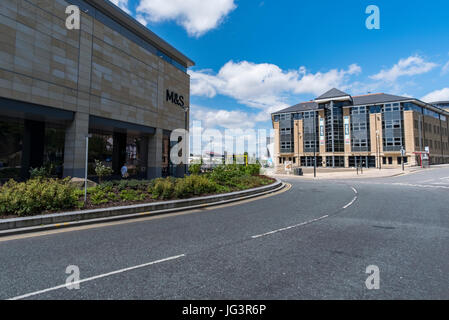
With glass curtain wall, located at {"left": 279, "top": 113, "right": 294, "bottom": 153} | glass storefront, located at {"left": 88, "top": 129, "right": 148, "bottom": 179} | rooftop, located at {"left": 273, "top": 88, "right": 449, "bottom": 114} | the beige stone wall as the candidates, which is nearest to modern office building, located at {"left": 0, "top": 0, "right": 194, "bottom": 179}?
the beige stone wall

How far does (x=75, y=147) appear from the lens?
16.2m

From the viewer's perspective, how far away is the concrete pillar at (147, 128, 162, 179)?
78.4ft

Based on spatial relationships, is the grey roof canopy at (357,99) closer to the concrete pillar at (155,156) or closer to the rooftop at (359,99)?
the rooftop at (359,99)

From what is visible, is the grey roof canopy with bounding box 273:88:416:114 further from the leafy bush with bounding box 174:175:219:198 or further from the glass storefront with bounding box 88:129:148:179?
the leafy bush with bounding box 174:175:219:198

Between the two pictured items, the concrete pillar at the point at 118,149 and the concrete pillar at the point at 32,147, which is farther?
the concrete pillar at the point at 118,149

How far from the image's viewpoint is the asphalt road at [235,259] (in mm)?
3205

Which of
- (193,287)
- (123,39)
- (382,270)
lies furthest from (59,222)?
(123,39)

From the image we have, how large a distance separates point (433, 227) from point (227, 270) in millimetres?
6694

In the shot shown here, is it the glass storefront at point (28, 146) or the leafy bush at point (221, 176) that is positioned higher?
the glass storefront at point (28, 146)

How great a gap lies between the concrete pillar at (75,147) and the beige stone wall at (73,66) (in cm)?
104

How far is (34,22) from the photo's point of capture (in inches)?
551

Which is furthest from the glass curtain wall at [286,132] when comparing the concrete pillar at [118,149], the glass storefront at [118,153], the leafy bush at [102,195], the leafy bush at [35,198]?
the leafy bush at [35,198]
